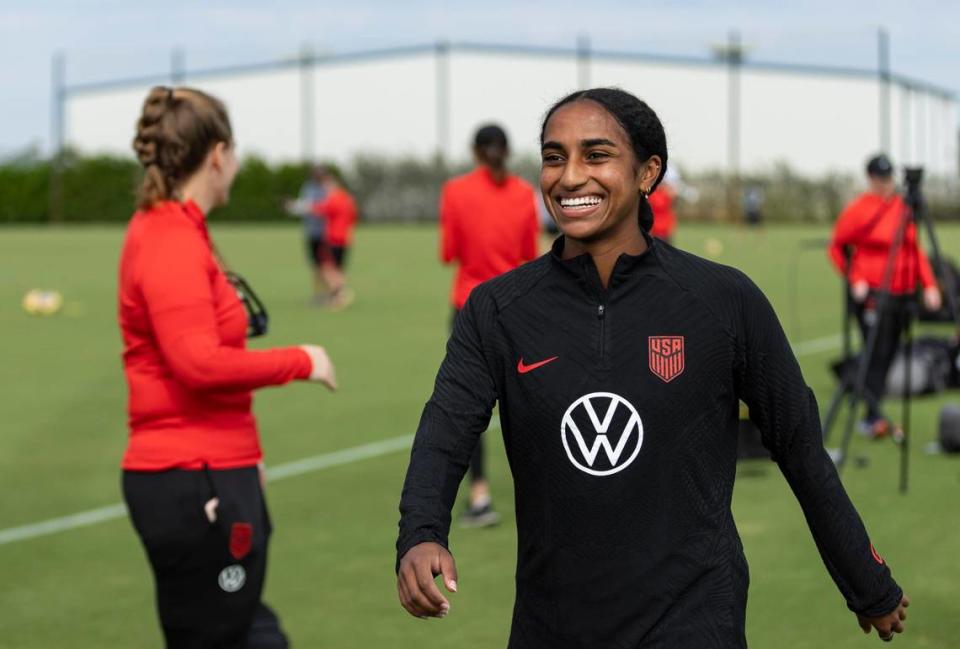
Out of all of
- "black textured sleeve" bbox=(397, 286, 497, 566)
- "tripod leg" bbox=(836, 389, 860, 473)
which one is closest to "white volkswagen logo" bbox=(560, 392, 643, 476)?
"black textured sleeve" bbox=(397, 286, 497, 566)

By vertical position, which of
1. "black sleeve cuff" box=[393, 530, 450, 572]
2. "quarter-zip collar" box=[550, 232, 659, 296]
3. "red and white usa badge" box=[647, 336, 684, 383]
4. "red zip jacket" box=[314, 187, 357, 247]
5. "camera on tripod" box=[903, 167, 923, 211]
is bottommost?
"black sleeve cuff" box=[393, 530, 450, 572]

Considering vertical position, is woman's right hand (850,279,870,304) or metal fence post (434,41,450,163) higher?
metal fence post (434,41,450,163)

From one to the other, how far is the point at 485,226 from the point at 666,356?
16.8 ft

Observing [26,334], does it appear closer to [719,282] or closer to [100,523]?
[100,523]

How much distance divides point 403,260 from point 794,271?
8834mm

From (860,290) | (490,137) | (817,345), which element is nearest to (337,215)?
(817,345)

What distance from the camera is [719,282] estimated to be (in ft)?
9.43

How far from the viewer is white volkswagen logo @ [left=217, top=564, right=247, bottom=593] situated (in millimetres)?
3795

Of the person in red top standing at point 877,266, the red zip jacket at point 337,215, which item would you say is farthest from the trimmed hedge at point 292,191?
the person in red top standing at point 877,266

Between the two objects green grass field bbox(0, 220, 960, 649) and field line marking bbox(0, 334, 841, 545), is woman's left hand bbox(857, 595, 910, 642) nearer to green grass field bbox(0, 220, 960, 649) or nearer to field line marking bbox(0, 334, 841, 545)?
green grass field bbox(0, 220, 960, 649)

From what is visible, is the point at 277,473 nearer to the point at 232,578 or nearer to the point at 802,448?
the point at 232,578

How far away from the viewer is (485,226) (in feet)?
25.9

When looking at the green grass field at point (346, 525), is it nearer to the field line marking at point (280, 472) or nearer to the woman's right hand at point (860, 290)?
the field line marking at point (280, 472)

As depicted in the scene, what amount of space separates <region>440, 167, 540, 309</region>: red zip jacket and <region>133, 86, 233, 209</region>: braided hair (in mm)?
3978
